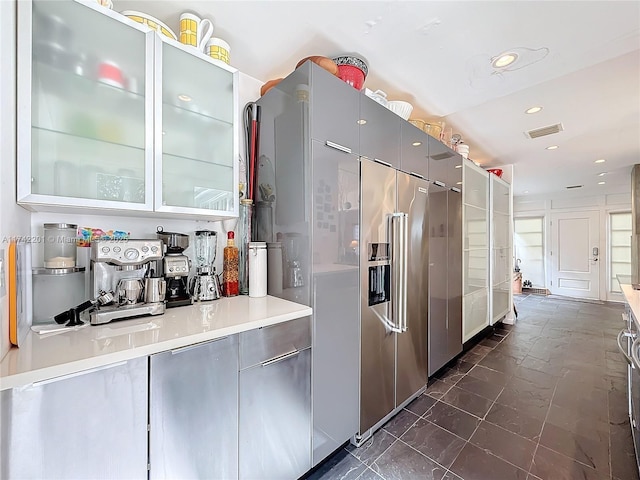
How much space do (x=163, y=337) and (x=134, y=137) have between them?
930mm

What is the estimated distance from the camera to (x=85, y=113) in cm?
114

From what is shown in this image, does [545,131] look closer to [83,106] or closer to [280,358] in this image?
[280,358]

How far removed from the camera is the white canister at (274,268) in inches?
63.1

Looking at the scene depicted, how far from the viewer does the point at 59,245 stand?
1.20m

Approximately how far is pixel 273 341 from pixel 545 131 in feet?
12.3

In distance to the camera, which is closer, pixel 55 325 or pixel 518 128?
pixel 55 325

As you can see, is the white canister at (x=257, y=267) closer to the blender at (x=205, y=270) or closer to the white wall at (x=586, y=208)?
the blender at (x=205, y=270)

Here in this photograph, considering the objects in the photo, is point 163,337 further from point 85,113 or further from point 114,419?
point 85,113

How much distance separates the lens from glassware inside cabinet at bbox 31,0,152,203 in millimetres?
1038

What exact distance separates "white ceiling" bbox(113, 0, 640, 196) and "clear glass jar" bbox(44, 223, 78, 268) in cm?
120

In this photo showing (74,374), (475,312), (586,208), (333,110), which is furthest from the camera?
(586,208)

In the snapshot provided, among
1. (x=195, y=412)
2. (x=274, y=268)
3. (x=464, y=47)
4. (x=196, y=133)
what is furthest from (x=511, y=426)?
(x=196, y=133)

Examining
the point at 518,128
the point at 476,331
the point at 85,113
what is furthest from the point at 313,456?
the point at 518,128

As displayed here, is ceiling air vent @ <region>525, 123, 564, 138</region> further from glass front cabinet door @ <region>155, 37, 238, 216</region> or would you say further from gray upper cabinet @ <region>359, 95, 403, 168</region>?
glass front cabinet door @ <region>155, 37, 238, 216</region>
